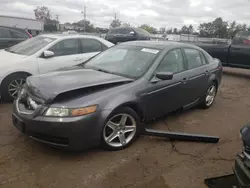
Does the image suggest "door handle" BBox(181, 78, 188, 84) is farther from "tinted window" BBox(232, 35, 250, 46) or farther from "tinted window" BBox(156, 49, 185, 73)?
"tinted window" BBox(232, 35, 250, 46)

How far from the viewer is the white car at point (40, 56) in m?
4.93

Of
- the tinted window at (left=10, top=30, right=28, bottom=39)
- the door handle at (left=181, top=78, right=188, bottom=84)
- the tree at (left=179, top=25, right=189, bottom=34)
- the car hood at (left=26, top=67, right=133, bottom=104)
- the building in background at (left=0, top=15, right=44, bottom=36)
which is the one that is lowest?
the door handle at (left=181, top=78, right=188, bottom=84)

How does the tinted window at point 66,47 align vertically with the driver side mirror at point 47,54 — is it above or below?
above

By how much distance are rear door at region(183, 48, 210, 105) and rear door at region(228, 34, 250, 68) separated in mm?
4373

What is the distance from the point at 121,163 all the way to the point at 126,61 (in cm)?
176

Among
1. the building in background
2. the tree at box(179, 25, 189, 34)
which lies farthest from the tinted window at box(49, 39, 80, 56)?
the tree at box(179, 25, 189, 34)

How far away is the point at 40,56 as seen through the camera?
538 cm

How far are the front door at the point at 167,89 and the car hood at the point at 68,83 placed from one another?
448 millimetres

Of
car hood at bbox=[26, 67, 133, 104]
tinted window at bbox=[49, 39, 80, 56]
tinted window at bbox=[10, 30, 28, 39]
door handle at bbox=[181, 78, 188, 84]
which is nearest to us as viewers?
car hood at bbox=[26, 67, 133, 104]

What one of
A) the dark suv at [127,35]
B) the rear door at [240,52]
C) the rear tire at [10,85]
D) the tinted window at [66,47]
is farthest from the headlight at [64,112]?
the dark suv at [127,35]

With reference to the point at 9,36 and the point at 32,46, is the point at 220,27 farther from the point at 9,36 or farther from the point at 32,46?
the point at 32,46

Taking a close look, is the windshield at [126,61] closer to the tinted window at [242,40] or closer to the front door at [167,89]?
the front door at [167,89]

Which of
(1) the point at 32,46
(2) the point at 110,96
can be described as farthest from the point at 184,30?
(2) the point at 110,96

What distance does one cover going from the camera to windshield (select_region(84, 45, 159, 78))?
12.5 feet
